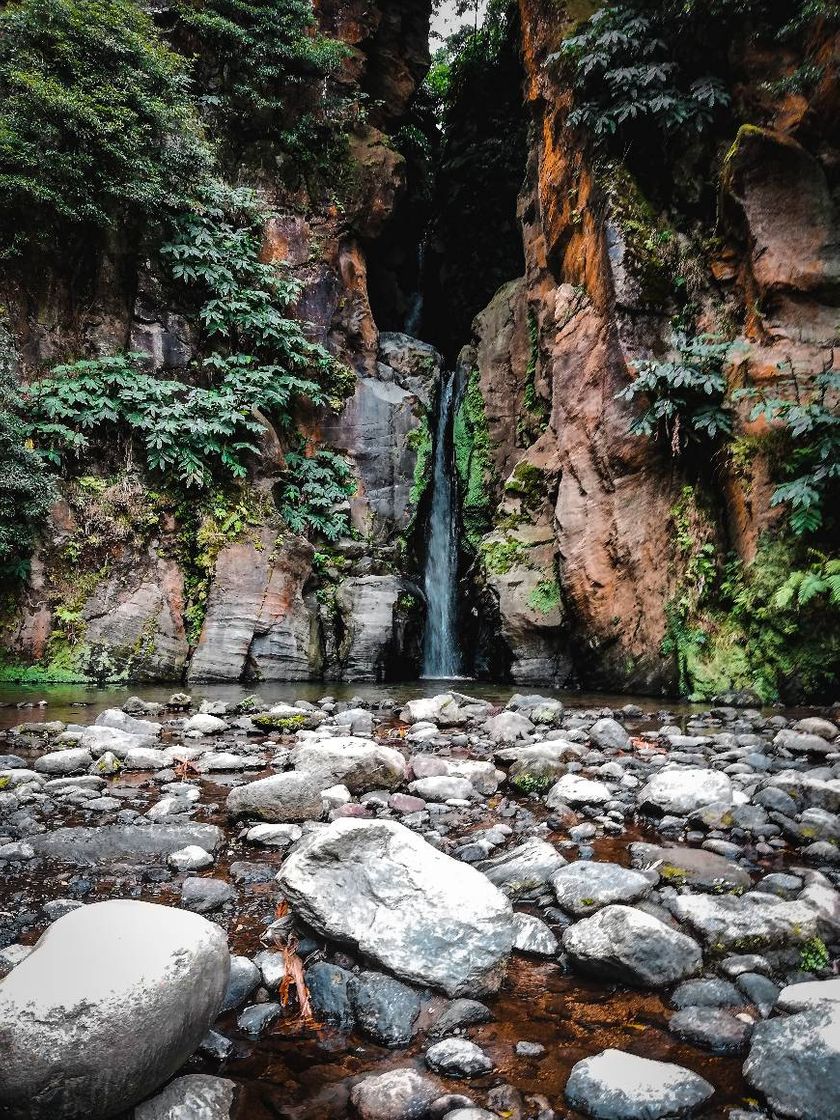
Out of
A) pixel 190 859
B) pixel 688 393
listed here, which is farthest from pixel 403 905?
pixel 688 393

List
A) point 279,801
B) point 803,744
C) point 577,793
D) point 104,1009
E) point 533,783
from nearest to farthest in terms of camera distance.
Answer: point 104,1009 < point 279,801 < point 577,793 < point 533,783 < point 803,744

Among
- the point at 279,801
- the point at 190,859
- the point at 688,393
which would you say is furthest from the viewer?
the point at 688,393

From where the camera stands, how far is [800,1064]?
4.35 feet

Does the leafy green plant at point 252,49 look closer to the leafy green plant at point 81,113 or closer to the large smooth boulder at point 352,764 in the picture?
the leafy green plant at point 81,113

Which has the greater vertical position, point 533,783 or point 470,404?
point 470,404

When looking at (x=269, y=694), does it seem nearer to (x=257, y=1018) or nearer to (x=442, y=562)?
(x=442, y=562)

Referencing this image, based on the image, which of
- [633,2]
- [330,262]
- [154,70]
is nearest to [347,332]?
[330,262]

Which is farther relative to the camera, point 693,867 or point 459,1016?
point 693,867

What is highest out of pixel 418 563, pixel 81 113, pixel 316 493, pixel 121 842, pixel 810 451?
pixel 81 113

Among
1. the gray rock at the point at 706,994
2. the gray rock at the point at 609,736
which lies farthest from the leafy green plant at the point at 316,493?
the gray rock at the point at 706,994

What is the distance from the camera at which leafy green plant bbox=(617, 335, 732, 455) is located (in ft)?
25.9

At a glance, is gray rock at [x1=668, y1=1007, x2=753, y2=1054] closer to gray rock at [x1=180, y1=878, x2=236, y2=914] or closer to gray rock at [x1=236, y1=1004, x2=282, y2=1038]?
gray rock at [x1=236, y1=1004, x2=282, y2=1038]

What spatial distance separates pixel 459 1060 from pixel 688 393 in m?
8.18

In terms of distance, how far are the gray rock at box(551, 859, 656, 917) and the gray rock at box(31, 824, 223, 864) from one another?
150cm
